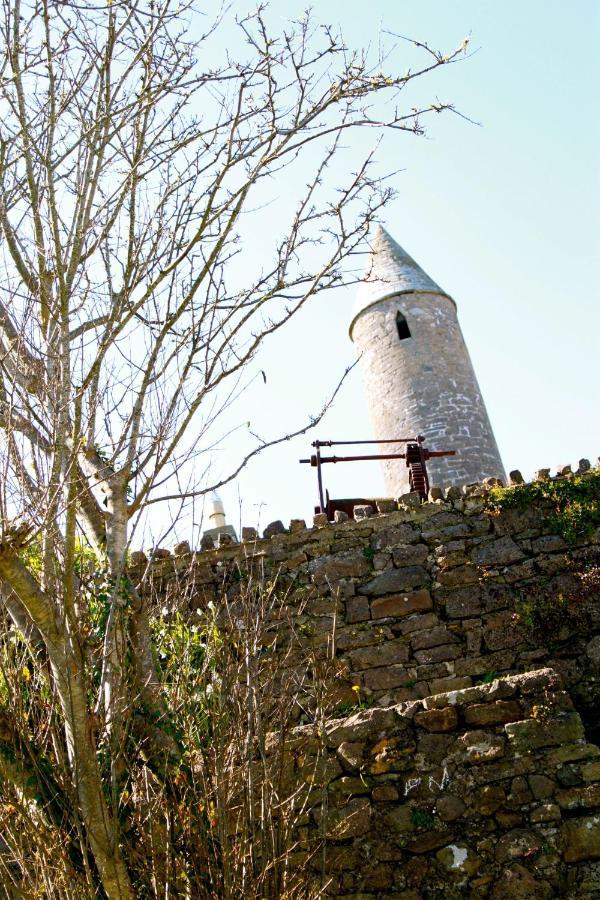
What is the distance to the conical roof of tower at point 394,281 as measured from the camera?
12.6 metres

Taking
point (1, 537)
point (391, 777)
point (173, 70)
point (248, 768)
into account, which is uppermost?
point (173, 70)

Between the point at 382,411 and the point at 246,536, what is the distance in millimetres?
4784

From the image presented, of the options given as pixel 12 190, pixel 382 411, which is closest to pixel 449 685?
pixel 12 190

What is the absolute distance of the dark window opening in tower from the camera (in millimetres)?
12172

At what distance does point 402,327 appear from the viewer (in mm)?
12312

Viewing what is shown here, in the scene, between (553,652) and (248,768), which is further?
(553,652)

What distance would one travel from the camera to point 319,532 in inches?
287

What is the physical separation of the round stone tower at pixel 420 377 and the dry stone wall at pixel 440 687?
11.9 ft

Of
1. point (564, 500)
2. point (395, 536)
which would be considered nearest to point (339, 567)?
point (395, 536)

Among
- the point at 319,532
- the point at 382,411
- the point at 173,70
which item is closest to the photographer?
the point at 173,70

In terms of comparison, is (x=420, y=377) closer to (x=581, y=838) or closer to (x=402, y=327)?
(x=402, y=327)

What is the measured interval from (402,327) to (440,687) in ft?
23.3

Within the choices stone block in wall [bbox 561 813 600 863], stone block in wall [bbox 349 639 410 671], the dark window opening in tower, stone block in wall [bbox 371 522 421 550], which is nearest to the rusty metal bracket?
stone block in wall [bbox 371 522 421 550]

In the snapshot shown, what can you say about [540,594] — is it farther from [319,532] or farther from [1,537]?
[1,537]
